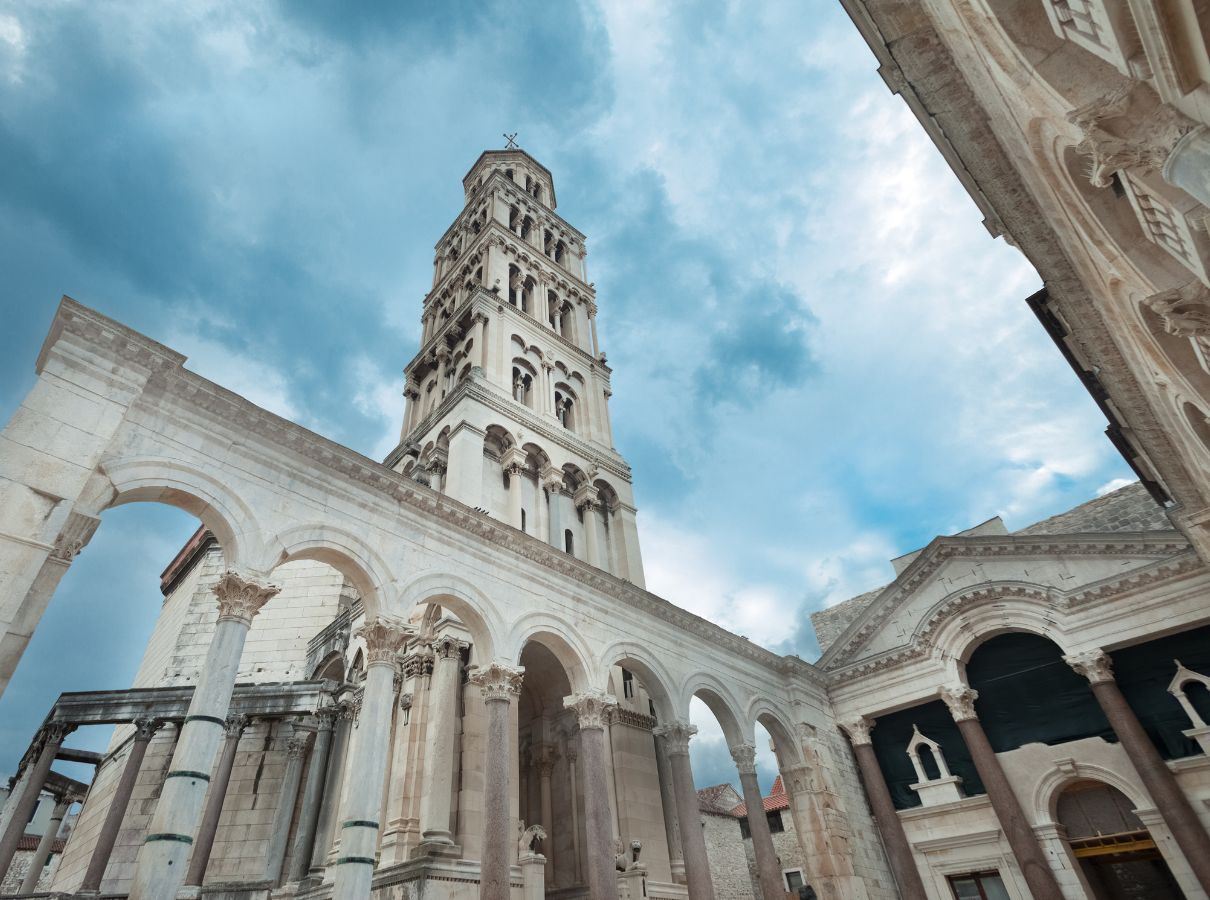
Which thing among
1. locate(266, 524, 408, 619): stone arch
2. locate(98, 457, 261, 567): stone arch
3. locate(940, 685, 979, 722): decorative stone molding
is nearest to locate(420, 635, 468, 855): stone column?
locate(266, 524, 408, 619): stone arch

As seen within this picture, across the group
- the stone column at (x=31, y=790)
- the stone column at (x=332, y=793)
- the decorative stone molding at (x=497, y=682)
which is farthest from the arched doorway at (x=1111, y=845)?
the stone column at (x=31, y=790)

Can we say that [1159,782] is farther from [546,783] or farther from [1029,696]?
[546,783]

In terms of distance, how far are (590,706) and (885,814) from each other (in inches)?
409

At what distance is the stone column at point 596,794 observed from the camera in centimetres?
1229

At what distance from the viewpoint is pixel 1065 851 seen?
16484 millimetres

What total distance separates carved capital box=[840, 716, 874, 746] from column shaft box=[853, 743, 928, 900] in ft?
0.44

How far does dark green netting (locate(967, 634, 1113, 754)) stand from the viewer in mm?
17672

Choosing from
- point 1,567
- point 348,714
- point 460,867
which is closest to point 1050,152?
point 1,567

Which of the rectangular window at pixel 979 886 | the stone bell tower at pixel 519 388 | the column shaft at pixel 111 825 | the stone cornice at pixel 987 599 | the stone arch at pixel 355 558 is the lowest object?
the rectangular window at pixel 979 886

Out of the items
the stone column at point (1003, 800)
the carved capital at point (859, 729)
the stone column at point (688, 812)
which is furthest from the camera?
the carved capital at point (859, 729)

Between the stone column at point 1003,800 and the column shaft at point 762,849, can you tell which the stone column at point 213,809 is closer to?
the column shaft at point 762,849

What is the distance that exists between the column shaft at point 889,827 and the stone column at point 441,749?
12.2 meters

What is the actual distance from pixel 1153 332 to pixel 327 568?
981 inches

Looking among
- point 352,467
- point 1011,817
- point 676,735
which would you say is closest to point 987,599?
point 1011,817
